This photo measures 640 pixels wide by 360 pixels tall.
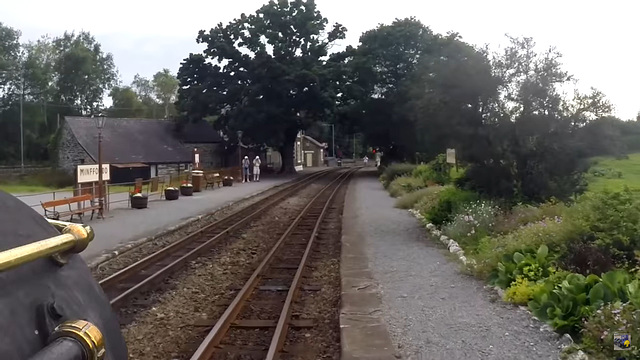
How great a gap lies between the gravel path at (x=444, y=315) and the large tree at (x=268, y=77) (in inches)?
1514

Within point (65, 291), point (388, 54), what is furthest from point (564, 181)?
point (388, 54)

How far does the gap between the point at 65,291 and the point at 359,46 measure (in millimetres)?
59402

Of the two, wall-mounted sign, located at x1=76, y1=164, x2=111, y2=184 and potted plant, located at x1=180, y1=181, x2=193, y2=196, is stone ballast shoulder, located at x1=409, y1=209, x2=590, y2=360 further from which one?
potted plant, located at x1=180, y1=181, x2=193, y2=196

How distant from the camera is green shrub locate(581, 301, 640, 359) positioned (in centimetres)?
573

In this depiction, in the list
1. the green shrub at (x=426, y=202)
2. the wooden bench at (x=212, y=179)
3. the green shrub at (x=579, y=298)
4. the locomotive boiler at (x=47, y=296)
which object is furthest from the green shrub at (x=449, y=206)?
the wooden bench at (x=212, y=179)

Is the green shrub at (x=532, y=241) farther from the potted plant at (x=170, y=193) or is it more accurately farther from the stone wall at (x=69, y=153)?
the stone wall at (x=69, y=153)

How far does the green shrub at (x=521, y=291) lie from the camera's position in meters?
8.45

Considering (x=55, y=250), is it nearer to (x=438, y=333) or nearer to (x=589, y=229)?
(x=438, y=333)

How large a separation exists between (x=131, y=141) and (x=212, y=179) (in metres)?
17.7

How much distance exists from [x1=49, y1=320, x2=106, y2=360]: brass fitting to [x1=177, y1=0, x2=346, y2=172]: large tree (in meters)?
49.0

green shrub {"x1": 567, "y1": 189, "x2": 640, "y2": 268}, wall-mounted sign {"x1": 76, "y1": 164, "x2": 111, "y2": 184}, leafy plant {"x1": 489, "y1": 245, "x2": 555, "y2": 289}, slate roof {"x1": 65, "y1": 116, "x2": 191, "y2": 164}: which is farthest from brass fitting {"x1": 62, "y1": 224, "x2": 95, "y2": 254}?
slate roof {"x1": 65, "y1": 116, "x2": 191, "y2": 164}

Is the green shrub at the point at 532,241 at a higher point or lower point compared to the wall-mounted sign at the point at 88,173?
lower

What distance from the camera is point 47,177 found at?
159ft

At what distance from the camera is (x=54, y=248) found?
1.77m
